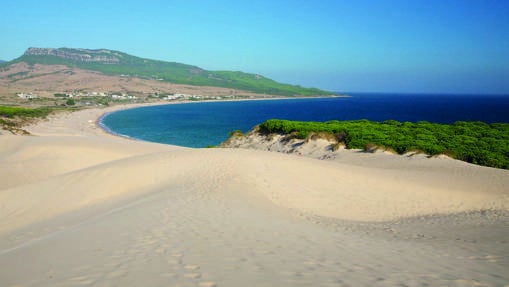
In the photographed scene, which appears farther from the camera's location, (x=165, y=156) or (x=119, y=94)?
(x=119, y=94)

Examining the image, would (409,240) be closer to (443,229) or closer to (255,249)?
(443,229)

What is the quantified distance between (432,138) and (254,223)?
2328 centimetres

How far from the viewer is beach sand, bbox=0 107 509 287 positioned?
5281 mm

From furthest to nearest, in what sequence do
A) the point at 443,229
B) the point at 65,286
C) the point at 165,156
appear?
the point at 165,156, the point at 443,229, the point at 65,286

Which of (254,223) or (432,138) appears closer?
(254,223)

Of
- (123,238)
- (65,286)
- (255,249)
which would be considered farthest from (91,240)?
(255,249)

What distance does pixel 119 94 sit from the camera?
18825cm

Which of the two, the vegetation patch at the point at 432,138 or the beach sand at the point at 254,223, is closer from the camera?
the beach sand at the point at 254,223

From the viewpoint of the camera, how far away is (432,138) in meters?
27.2

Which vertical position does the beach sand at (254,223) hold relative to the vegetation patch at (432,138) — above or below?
below

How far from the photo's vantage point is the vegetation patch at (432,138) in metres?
23.1

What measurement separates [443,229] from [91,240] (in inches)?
393

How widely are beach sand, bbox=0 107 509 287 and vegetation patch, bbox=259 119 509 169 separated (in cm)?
302

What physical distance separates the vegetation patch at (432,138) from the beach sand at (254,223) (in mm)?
3019
